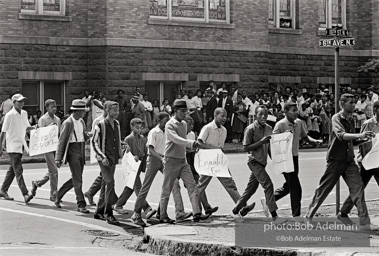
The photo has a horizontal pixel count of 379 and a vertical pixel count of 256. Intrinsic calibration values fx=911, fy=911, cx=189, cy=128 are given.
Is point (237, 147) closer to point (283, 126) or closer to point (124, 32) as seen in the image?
point (124, 32)

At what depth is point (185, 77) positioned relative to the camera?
33.2 m

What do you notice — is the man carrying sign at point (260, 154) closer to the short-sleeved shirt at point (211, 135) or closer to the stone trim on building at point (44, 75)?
the short-sleeved shirt at point (211, 135)

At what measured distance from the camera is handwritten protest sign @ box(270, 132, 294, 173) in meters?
13.7

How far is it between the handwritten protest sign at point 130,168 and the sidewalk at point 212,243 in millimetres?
1274

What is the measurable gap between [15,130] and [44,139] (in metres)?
0.67

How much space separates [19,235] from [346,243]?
15.4 feet

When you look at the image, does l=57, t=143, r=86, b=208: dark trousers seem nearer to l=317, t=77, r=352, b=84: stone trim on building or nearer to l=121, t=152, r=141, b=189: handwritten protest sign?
l=121, t=152, r=141, b=189: handwritten protest sign

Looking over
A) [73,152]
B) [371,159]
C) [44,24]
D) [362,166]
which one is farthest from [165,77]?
[371,159]

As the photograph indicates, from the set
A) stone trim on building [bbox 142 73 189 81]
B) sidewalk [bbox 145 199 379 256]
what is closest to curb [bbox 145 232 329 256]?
sidewalk [bbox 145 199 379 256]

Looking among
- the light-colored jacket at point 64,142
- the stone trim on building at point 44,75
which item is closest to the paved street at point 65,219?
the light-colored jacket at point 64,142

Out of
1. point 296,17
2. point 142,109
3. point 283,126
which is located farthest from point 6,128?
point 296,17

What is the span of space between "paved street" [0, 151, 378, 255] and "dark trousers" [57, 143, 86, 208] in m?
0.30

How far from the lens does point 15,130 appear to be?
17062 mm

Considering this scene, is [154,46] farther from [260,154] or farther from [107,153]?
[260,154]
